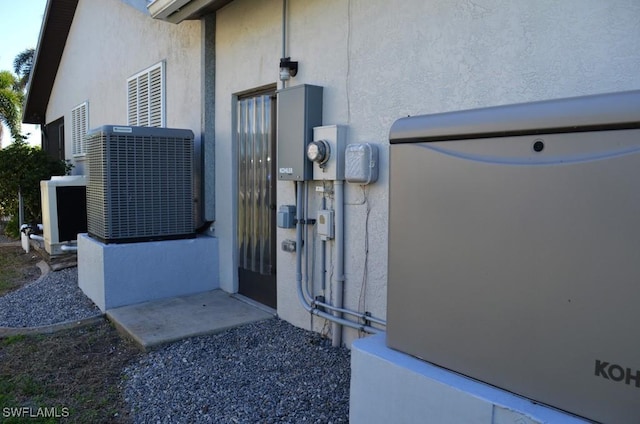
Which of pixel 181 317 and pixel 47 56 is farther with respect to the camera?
pixel 47 56

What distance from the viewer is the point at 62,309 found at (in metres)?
5.82

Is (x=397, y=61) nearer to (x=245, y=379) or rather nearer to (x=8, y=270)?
(x=245, y=379)

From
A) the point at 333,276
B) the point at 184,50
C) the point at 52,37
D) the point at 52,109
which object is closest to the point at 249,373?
the point at 333,276

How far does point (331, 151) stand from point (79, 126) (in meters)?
10.5

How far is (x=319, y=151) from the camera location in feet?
13.5

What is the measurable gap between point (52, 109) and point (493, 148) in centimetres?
1686

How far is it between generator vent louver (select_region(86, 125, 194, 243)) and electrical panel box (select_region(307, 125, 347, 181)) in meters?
2.44

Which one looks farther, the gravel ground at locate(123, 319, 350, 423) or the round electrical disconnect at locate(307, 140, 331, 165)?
the round electrical disconnect at locate(307, 140, 331, 165)

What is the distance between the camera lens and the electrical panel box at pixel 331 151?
13.5ft

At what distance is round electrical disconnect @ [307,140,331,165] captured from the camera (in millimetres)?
4133

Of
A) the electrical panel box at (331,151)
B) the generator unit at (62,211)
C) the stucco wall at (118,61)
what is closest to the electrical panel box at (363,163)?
the electrical panel box at (331,151)

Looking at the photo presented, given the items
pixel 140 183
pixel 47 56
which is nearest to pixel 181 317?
pixel 140 183

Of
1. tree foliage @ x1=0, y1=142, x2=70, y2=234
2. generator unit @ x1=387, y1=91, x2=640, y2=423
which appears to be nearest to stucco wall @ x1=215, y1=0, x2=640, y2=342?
generator unit @ x1=387, y1=91, x2=640, y2=423

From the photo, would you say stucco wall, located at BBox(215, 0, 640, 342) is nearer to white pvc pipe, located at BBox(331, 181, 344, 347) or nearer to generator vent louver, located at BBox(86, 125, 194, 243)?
white pvc pipe, located at BBox(331, 181, 344, 347)
